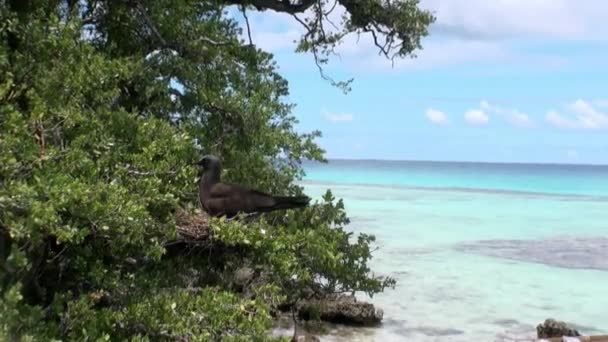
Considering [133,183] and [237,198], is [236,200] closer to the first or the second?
[237,198]

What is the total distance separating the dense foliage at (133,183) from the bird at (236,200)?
150 mm

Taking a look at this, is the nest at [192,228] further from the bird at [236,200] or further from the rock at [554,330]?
the rock at [554,330]

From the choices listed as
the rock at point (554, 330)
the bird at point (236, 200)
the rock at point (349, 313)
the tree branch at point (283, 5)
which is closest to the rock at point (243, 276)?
the bird at point (236, 200)

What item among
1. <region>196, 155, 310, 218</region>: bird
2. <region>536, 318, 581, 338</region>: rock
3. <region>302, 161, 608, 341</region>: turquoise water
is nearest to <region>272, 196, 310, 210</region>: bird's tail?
<region>196, 155, 310, 218</region>: bird

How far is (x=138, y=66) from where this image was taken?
4.92 m

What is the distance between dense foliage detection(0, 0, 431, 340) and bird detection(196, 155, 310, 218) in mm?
150

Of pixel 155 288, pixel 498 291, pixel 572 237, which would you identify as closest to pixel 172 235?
pixel 155 288

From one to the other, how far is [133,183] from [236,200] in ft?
3.12

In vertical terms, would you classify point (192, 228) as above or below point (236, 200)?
below

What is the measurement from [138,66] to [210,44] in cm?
101

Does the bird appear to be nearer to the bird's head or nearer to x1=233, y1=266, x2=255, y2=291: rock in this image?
the bird's head

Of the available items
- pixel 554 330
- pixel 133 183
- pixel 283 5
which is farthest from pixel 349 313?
pixel 133 183

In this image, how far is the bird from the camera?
4.66m

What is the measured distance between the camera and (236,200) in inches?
187
